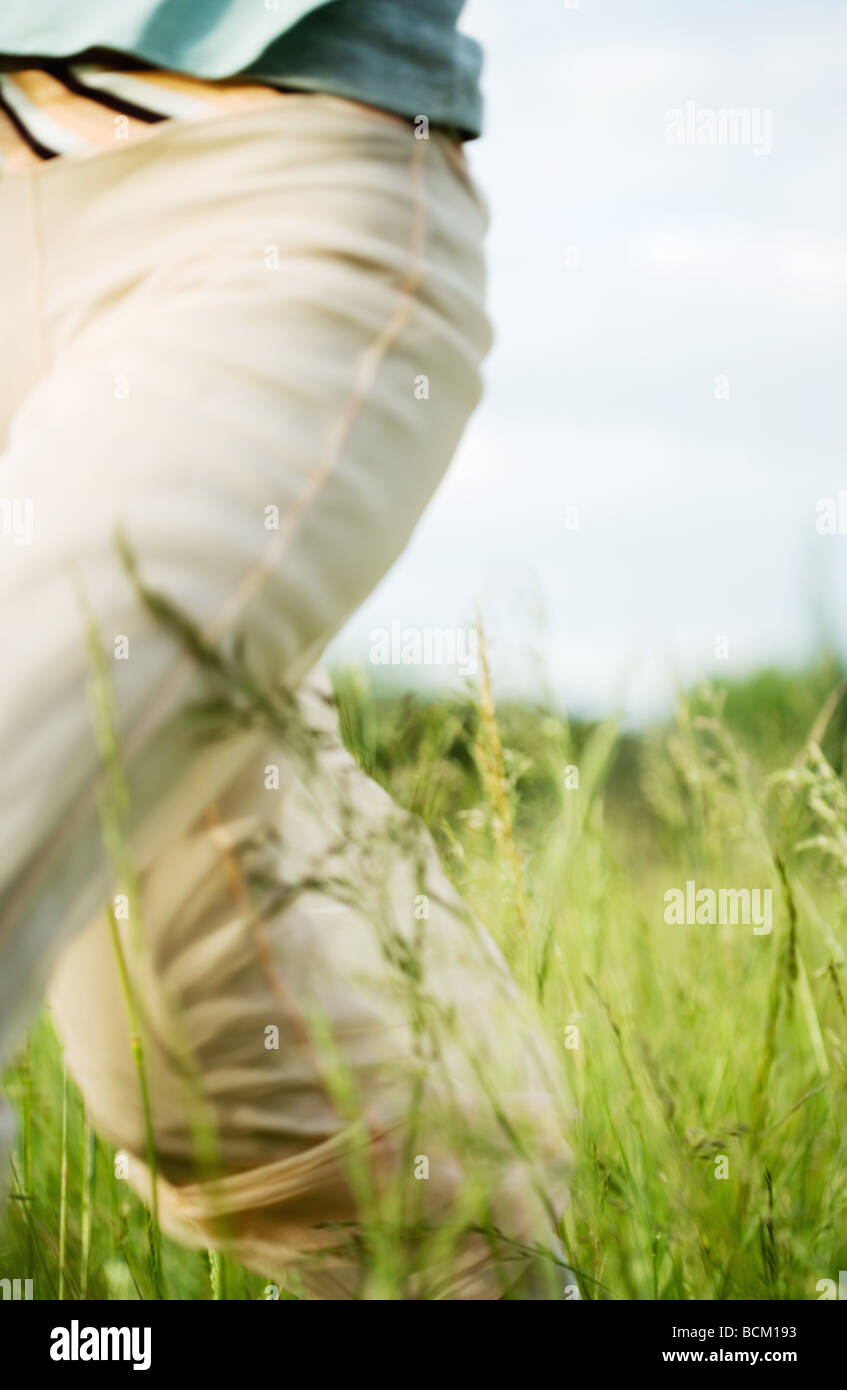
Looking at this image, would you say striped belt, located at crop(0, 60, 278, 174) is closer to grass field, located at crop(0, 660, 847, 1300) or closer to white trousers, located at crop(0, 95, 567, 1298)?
white trousers, located at crop(0, 95, 567, 1298)

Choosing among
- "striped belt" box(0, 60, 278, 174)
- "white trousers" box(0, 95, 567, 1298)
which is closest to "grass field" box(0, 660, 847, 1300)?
"white trousers" box(0, 95, 567, 1298)

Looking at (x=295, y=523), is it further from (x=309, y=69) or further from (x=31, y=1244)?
(x=31, y=1244)

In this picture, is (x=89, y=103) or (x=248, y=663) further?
(x=89, y=103)

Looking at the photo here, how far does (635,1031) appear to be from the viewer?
1017 mm

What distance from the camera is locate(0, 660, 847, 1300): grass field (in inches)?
34.2

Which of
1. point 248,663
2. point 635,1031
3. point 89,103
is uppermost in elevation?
point 89,103

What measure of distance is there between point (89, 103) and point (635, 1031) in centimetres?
76

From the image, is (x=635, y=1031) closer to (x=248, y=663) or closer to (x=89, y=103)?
(x=248, y=663)

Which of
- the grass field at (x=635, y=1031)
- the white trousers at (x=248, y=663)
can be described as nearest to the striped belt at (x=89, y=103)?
the white trousers at (x=248, y=663)

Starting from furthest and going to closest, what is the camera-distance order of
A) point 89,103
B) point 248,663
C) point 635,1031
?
point 635,1031
point 89,103
point 248,663

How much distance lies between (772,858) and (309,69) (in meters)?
0.60

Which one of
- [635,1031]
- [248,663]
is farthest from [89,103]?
[635,1031]

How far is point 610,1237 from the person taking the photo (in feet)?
3.32

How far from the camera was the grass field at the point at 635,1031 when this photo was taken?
34.2 inches
